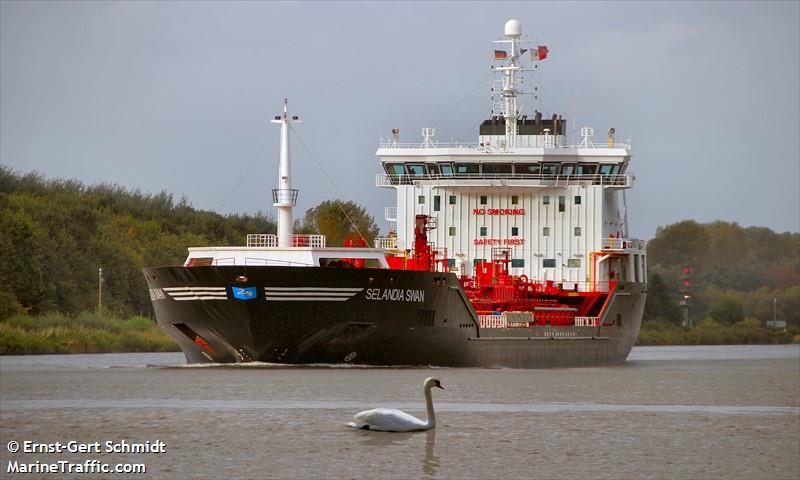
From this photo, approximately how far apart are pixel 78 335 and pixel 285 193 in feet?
67.1

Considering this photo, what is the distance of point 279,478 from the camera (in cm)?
2314

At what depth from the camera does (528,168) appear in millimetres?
56281

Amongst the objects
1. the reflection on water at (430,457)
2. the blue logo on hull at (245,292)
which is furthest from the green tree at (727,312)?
the reflection on water at (430,457)

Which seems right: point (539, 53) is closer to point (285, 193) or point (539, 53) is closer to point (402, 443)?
point (285, 193)

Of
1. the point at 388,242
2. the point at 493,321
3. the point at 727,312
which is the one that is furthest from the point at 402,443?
the point at 727,312

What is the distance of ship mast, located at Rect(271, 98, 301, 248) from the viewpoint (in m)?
45.6

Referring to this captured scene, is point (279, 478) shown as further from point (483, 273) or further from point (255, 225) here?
point (255, 225)

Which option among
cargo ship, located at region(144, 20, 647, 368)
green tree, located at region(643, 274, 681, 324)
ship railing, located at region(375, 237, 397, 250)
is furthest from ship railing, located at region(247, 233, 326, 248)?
green tree, located at region(643, 274, 681, 324)

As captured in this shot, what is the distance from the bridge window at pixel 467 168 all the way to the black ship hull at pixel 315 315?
801 cm

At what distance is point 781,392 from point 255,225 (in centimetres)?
5562

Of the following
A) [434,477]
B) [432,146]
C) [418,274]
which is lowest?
[434,477]

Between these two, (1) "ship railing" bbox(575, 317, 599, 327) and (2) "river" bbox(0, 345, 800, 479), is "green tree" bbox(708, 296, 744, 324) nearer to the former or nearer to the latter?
(1) "ship railing" bbox(575, 317, 599, 327)

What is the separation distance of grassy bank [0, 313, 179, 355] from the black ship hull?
585 inches

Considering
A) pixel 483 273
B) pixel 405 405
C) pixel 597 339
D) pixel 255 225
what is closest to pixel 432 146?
pixel 483 273
